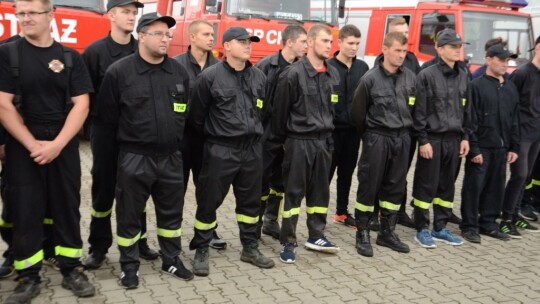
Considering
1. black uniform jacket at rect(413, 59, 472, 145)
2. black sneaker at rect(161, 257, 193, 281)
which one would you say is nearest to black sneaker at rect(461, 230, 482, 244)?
black uniform jacket at rect(413, 59, 472, 145)

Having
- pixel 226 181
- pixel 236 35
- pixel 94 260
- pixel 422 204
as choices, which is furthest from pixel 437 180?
pixel 94 260

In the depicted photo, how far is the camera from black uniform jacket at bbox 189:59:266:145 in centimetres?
506

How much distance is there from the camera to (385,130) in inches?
228

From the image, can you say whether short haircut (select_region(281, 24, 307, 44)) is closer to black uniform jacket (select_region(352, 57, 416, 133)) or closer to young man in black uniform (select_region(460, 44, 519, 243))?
black uniform jacket (select_region(352, 57, 416, 133))

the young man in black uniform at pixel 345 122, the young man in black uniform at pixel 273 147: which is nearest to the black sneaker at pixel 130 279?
the young man in black uniform at pixel 273 147

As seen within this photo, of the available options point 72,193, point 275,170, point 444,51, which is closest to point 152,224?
point 275,170

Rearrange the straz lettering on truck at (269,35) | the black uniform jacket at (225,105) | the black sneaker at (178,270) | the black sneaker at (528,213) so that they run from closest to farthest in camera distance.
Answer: the black sneaker at (178,270) → the black uniform jacket at (225,105) → the black sneaker at (528,213) → the straz lettering on truck at (269,35)

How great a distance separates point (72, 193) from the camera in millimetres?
4484

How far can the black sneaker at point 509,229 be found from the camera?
263 inches

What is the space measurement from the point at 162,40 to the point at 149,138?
72 cm

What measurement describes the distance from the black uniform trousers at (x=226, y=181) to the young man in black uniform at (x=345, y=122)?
5.05 feet

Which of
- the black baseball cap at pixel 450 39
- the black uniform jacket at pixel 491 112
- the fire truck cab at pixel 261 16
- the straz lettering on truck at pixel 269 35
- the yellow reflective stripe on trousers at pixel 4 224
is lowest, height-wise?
the yellow reflective stripe on trousers at pixel 4 224

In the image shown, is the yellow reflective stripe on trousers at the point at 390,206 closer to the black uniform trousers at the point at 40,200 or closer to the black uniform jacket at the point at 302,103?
the black uniform jacket at the point at 302,103

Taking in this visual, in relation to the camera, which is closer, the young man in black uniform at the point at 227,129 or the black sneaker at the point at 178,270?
the black sneaker at the point at 178,270
